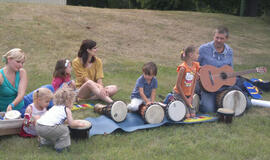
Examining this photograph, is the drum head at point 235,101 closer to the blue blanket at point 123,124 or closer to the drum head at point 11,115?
the blue blanket at point 123,124

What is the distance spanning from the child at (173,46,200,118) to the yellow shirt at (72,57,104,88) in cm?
163

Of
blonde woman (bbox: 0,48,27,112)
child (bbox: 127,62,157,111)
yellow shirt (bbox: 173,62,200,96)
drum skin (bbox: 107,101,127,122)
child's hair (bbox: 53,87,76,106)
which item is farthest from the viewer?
yellow shirt (bbox: 173,62,200,96)

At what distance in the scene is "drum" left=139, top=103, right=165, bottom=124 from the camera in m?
4.61

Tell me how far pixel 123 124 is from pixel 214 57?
2190 millimetres

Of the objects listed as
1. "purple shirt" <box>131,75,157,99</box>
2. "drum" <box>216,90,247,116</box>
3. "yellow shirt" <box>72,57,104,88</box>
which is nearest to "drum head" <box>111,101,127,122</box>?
"purple shirt" <box>131,75,157,99</box>

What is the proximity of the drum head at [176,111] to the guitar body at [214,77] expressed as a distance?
0.89 m

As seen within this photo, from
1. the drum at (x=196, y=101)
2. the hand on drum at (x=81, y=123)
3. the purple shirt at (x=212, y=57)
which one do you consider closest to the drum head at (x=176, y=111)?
the drum at (x=196, y=101)

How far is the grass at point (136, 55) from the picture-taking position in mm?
3861

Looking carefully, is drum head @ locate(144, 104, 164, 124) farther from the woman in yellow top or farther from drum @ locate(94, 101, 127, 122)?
the woman in yellow top

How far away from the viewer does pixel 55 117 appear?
11.9 feet

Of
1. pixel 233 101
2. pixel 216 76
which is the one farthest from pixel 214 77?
pixel 233 101

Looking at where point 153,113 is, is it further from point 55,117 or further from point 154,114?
point 55,117

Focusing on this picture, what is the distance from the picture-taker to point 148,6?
27078 mm

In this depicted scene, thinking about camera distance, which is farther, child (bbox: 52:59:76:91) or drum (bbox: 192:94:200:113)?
drum (bbox: 192:94:200:113)
